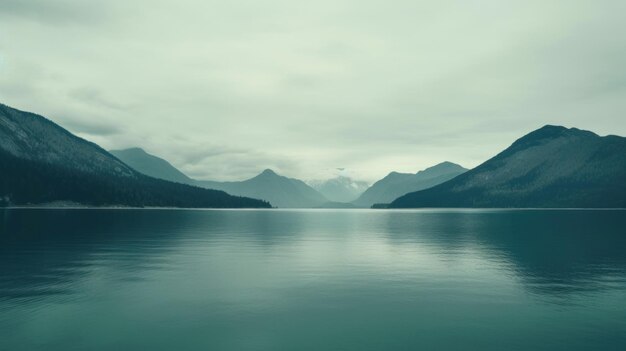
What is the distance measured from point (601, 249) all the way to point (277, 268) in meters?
64.1

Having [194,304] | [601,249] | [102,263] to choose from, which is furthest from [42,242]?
[601,249]

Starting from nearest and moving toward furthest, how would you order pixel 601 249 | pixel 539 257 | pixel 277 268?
pixel 277 268
pixel 539 257
pixel 601 249

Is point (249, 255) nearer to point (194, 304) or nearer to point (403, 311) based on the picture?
point (194, 304)

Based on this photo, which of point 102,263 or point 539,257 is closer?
point 102,263

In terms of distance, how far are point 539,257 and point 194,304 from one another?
58.5 metres

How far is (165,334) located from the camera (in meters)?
29.0

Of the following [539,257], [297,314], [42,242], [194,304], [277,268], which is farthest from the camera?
[42,242]

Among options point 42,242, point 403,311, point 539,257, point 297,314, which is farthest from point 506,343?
point 42,242

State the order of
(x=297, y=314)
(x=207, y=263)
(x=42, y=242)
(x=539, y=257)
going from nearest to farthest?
(x=297, y=314) < (x=207, y=263) < (x=539, y=257) < (x=42, y=242)

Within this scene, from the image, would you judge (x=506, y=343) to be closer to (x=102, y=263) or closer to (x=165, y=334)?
(x=165, y=334)

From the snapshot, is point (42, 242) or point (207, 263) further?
point (42, 242)

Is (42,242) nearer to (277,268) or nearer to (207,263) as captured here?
(207,263)

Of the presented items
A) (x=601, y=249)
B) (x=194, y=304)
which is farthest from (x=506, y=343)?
(x=601, y=249)

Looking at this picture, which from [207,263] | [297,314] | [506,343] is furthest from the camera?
[207,263]
